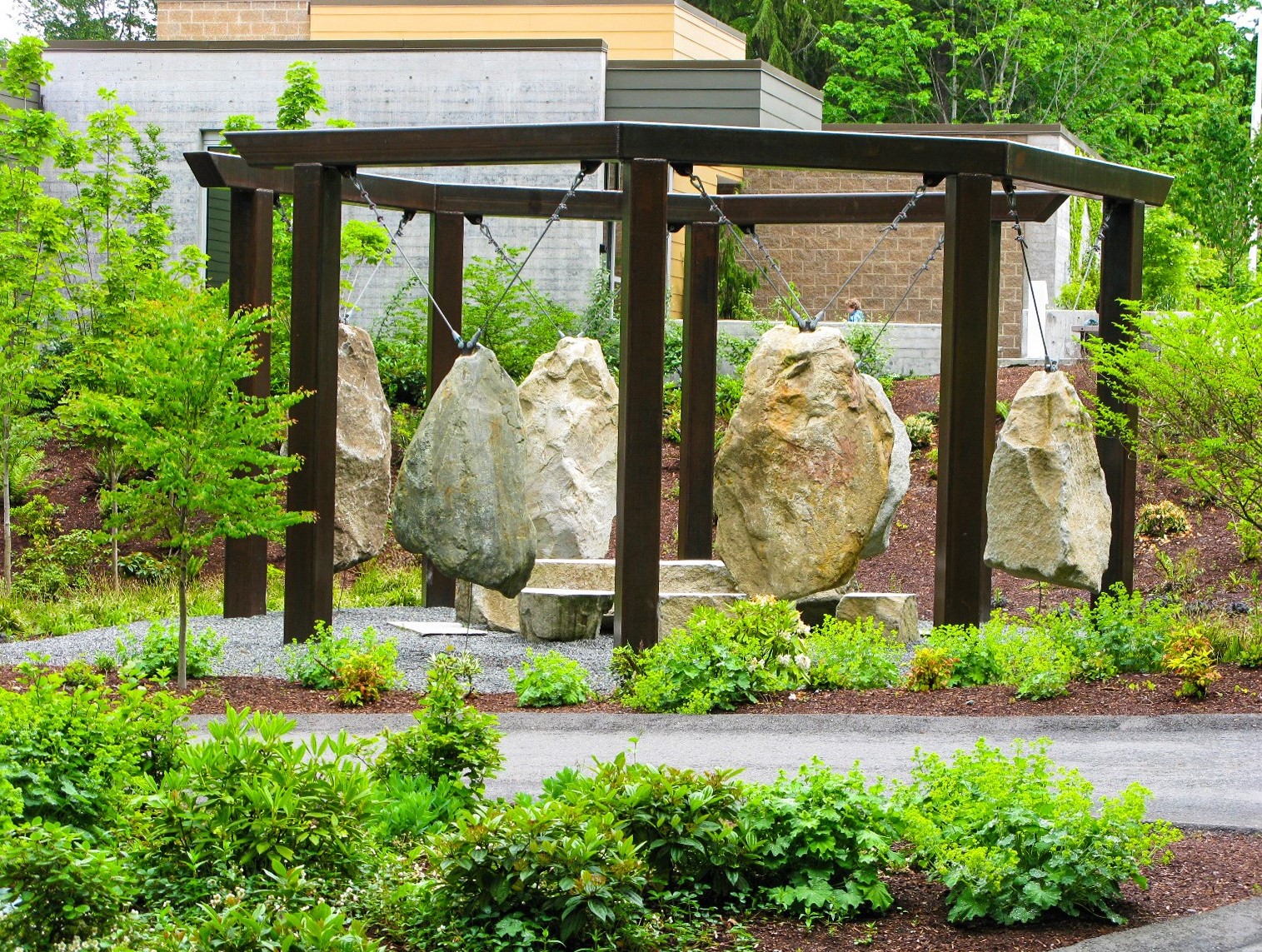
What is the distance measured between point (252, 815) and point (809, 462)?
728 cm

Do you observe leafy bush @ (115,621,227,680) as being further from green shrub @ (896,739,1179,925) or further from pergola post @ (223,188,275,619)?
green shrub @ (896,739,1179,925)

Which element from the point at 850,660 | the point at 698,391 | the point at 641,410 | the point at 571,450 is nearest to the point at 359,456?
the point at 571,450

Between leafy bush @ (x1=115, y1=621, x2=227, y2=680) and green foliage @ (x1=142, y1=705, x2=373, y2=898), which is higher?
green foliage @ (x1=142, y1=705, x2=373, y2=898)

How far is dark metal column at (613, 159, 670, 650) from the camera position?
1000cm

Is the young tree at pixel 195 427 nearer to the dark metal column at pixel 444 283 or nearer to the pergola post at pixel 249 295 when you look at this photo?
the pergola post at pixel 249 295

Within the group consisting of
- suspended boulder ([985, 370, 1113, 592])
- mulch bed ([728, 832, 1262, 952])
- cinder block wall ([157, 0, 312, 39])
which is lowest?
mulch bed ([728, 832, 1262, 952])

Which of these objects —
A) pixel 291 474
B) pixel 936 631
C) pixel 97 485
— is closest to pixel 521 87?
pixel 97 485

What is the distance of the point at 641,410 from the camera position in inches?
394

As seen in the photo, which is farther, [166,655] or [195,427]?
[166,655]

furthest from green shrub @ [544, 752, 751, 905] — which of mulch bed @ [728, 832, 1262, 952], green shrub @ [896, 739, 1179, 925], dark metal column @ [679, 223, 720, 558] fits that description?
dark metal column @ [679, 223, 720, 558]

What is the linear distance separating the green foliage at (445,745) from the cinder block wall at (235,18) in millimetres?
23307

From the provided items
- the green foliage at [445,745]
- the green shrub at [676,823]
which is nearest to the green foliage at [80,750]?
the green foliage at [445,745]

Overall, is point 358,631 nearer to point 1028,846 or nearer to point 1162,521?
point 1028,846

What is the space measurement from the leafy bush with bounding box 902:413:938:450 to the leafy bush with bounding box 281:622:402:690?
11.7m
